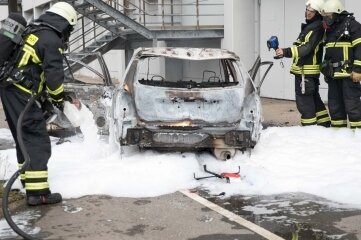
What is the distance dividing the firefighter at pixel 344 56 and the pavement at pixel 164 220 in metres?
2.57

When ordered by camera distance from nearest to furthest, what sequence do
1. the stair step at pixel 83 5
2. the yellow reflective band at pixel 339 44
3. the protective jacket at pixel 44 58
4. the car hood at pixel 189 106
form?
the protective jacket at pixel 44 58 → the car hood at pixel 189 106 → the yellow reflective band at pixel 339 44 → the stair step at pixel 83 5

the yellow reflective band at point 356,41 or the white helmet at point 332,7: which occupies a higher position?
the white helmet at point 332,7

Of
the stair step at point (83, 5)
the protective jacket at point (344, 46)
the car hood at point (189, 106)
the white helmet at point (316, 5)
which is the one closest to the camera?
the car hood at point (189, 106)

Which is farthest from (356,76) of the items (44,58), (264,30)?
(264,30)

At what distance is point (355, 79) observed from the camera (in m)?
7.42

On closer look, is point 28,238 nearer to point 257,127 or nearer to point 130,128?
point 130,128

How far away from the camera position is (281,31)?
1334cm

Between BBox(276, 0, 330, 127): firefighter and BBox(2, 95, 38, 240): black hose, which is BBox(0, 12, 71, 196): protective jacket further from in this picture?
→ BBox(276, 0, 330, 127): firefighter

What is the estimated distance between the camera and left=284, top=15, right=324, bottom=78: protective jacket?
25.5 ft

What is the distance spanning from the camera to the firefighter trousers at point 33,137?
5320mm


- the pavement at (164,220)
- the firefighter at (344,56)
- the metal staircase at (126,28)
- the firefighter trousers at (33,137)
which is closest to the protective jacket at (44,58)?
the firefighter trousers at (33,137)

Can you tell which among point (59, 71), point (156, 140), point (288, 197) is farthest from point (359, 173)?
point (59, 71)

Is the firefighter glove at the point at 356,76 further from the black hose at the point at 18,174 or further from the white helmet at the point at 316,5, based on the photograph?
the black hose at the point at 18,174

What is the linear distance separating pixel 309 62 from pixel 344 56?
551mm
